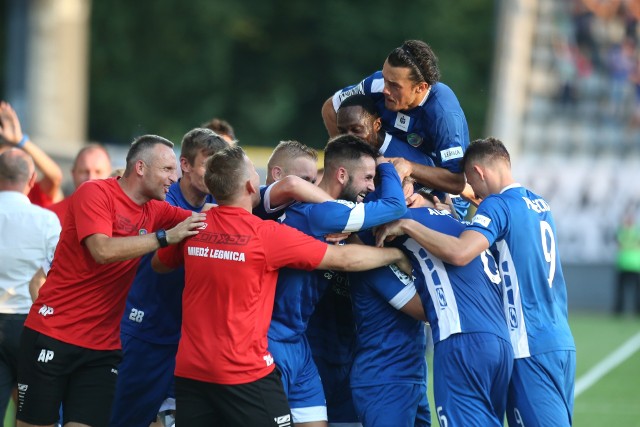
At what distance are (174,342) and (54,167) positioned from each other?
2740 millimetres

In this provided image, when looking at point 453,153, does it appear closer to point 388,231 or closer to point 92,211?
point 388,231

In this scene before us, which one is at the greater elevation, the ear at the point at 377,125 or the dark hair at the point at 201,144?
the ear at the point at 377,125

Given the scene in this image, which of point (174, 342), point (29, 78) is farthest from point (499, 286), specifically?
point (29, 78)

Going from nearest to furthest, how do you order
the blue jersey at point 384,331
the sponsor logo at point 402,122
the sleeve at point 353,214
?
the sleeve at point 353,214 → the blue jersey at point 384,331 → the sponsor logo at point 402,122

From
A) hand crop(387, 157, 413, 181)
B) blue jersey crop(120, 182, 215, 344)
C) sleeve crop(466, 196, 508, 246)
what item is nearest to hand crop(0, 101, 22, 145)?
blue jersey crop(120, 182, 215, 344)

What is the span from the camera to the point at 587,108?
2862 cm

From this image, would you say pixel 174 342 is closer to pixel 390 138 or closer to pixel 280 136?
pixel 390 138

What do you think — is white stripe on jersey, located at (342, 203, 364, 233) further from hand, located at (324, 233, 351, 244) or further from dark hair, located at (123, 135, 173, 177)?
dark hair, located at (123, 135, 173, 177)

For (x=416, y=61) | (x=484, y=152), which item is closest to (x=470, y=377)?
(x=484, y=152)

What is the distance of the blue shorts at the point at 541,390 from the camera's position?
6297mm

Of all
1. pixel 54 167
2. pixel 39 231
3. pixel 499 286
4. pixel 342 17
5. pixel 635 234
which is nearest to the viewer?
pixel 499 286

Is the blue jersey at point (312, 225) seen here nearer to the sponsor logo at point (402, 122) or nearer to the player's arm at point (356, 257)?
the player's arm at point (356, 257)

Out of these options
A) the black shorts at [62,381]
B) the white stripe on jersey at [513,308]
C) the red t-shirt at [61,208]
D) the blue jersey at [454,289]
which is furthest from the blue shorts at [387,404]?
the red t-shirt at [61,208]

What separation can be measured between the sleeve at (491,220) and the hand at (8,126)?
13.0 ft
